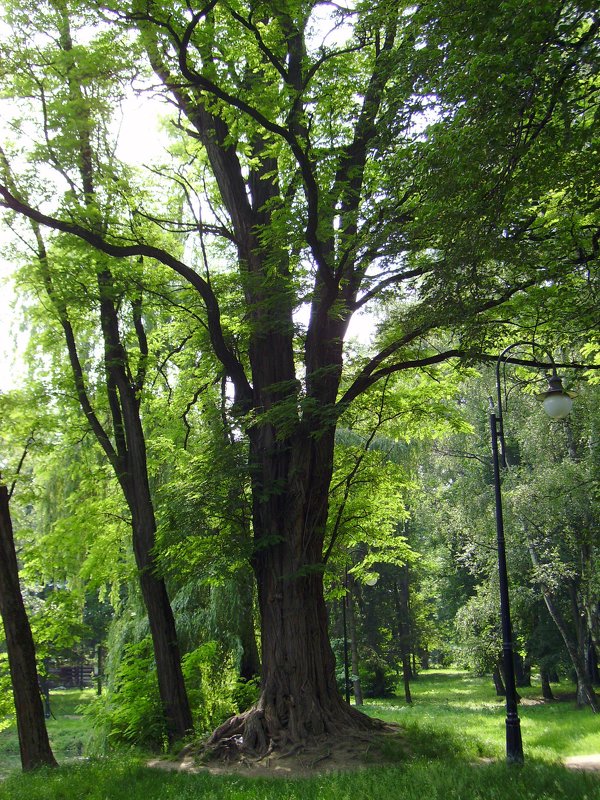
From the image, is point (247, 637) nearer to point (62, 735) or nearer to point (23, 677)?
point (23, 677)

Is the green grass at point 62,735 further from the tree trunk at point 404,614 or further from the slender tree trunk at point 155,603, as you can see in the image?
the tree trunk at point 404,614

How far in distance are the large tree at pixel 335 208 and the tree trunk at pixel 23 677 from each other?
2879 millimetres

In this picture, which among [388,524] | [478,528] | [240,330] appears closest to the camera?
[240,330]

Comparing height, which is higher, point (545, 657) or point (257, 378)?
point (257, 378)

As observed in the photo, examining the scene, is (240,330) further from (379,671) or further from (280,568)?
(379,671)

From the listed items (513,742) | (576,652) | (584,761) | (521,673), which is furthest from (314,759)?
(521,673)

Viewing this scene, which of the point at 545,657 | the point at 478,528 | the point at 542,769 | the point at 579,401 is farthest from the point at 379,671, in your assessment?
the point at 542,769

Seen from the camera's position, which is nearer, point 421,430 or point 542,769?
point 542,769

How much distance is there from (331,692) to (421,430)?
597 cm

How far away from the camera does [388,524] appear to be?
1426 cm

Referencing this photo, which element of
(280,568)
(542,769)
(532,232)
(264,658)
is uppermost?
(532,232)

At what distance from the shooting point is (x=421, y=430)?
14320 millimetres

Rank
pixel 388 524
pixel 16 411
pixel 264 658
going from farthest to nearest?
pixel 388 524, pixel 16 411, pixel 264 658

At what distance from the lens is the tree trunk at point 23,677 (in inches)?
402
